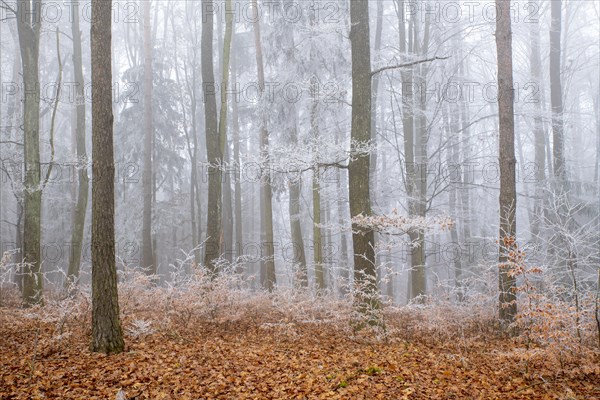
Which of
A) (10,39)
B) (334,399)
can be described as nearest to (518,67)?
(334,399)

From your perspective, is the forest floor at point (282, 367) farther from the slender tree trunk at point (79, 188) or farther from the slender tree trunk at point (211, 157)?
the slender tree trunk at point (79, 188)

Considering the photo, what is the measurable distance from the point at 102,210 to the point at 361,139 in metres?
4.79

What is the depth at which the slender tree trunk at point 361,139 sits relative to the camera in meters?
8.69

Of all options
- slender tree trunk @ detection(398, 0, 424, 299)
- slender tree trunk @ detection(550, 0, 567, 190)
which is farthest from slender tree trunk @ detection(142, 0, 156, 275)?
slender tree trunk @ detection(550, 0, 567, 190)

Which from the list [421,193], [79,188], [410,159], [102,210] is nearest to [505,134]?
[421,193]

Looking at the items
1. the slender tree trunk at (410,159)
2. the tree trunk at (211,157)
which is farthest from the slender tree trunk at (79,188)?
the slender tree trunk at (410,159)

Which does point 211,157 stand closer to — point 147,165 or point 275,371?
point 147,165

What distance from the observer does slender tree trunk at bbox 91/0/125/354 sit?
6.87 metres

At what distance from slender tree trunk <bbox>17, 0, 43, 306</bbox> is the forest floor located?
2.79 metres

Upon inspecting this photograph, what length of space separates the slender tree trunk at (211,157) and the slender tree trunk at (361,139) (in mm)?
3913

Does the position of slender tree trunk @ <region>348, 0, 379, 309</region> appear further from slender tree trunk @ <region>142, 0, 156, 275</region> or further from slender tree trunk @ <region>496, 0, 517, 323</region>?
slender tree trunk @ <region>142, 0, 156, 275</region>

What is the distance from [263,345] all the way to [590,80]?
2503 centimetres

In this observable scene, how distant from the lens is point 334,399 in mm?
5172

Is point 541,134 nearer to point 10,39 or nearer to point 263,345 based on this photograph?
point 263,345
